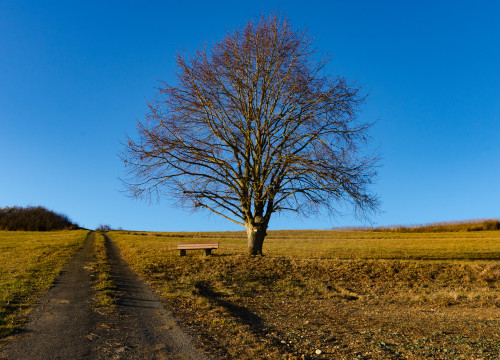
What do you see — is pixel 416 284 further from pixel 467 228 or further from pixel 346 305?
pixel 467 228

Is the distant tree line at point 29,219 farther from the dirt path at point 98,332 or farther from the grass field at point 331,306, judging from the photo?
the dirt path at point 98,332

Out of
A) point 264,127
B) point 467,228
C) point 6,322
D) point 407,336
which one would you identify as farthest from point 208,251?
point 467,228

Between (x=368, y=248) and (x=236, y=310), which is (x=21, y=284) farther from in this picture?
(x=368, y=248)

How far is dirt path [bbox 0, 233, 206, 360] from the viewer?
19.3 ft

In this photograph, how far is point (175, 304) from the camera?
9.62 metres

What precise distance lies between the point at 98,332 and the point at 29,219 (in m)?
75.3

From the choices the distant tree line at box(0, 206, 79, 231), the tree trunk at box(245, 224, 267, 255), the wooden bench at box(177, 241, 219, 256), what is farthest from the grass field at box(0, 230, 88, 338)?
the distant tree line at box(0, 206, 79, 231)

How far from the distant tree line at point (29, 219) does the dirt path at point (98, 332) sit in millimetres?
68223

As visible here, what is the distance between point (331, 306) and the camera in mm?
10453

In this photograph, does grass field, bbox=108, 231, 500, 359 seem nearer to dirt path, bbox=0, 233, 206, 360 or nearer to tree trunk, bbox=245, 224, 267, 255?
dirt path, bbox=0, 233, 206, 360

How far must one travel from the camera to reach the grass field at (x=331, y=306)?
6297mm

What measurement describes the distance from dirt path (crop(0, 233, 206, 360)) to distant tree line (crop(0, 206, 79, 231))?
6822 centimetres

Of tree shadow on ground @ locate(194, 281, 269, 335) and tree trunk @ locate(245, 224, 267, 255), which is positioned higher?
tree trunk @ locate(245, 224, 267, 255)

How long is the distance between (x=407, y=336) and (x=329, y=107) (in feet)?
38.9
